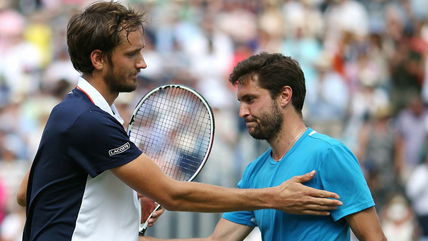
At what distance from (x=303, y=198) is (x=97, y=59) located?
1.17 metres

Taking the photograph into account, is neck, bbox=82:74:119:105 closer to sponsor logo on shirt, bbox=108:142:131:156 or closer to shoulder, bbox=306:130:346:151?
sponsor logo on shirt, bbox=108:142:131:156

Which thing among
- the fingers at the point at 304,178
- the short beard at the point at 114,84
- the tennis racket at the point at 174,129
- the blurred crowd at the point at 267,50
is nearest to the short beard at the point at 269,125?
the tennis racket at the point at 174,129

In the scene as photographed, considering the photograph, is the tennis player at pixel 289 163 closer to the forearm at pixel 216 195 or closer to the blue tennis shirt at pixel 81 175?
the forearm at pixel 216 195

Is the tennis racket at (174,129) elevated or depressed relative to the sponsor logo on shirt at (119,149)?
elevated

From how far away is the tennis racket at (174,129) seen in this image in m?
5.01

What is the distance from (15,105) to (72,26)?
7.10 metres

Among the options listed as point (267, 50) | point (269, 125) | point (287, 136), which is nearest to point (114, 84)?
point (269, 125)

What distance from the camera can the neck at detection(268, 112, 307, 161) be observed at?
4754 mm

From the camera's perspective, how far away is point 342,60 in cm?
1195

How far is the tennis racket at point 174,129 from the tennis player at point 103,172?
23.1 inches

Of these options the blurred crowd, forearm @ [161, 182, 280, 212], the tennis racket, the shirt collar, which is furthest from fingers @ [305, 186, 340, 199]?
the blurred crowd

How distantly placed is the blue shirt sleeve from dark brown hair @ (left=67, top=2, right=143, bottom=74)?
1.15 m

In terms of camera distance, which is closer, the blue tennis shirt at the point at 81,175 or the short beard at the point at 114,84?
the blue tennis shirt at the point at 81,175

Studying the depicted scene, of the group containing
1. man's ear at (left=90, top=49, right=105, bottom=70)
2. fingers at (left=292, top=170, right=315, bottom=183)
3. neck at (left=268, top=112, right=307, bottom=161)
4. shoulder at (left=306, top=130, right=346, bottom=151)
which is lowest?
fingers at (left=292, top=170, right=315, bottom=183)
